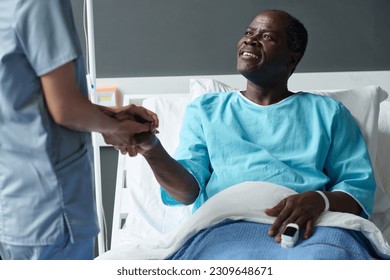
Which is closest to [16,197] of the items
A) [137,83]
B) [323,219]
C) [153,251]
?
[153,251]

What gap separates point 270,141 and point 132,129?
23.8 inches

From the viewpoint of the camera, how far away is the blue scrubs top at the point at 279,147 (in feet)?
6.47

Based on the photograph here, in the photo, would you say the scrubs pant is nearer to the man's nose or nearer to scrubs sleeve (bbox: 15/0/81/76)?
scrubs sleeve (bbox: 15/0/81/76)

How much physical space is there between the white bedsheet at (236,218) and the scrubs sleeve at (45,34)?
60cm

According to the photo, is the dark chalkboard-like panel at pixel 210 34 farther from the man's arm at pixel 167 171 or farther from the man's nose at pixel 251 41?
the man's arm at pixel 167 171

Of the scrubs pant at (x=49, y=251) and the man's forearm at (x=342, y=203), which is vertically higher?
the scrubs pant at (x=49, y=251)

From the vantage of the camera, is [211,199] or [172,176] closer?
[211,199]

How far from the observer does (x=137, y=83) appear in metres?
2.85

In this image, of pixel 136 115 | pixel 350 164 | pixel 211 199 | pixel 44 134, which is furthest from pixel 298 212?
pixel 44 134

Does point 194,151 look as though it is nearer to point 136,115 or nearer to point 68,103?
point 136,115

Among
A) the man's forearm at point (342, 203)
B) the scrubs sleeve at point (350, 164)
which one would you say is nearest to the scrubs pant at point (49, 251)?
the man's forearm at point (342, 203)

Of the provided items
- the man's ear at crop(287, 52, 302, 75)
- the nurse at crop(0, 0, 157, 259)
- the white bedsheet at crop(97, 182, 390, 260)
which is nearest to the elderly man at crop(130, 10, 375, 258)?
A: the man's ear at crop(287, 52, 302, 75)

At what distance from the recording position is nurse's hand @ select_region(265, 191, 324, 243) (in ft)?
5.63

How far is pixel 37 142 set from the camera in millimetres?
1308
